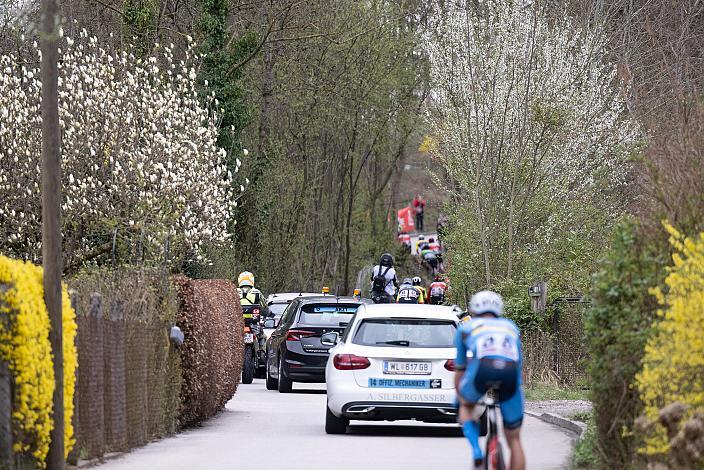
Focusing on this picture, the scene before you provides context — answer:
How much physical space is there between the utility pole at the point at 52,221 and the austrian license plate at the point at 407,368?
604cm

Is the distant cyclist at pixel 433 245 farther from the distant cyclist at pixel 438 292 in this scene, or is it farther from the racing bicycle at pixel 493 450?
the racing bicycle at pixel 493 450

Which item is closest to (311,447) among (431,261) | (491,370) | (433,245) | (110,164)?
(491,370)

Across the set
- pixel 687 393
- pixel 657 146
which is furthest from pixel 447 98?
pixel 687 393

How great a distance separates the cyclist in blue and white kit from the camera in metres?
10.7

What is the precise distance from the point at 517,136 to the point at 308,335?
7944 mm

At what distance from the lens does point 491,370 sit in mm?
10719

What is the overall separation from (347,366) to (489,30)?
59.7 ft

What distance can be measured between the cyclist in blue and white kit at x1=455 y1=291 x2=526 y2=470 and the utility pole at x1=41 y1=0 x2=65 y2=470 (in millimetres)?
3470

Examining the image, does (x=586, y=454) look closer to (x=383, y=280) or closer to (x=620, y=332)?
(x=620, y=332)

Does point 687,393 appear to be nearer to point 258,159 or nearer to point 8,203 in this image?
point 8,203

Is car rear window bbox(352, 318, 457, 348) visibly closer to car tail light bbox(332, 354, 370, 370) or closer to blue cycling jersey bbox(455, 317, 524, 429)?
car tail light bbox(332, 354, 370, 370)

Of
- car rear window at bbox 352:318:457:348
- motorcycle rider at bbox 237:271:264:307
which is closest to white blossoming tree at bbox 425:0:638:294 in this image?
motorcycle rider at bbox 237:271:264:307

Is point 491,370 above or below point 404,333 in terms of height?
below

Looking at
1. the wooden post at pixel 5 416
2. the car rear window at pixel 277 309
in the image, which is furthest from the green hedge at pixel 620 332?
the car rear window at pixel 277 309
